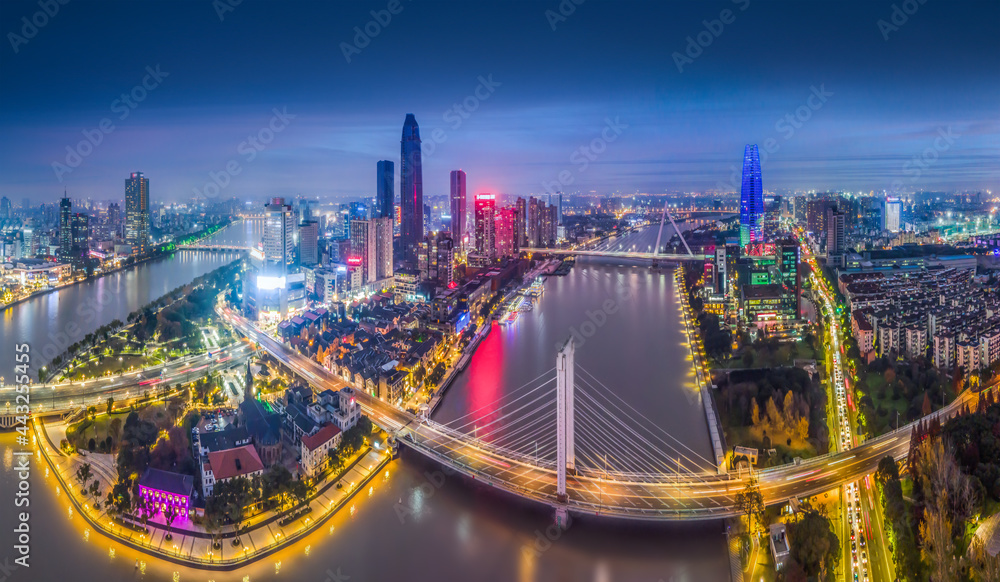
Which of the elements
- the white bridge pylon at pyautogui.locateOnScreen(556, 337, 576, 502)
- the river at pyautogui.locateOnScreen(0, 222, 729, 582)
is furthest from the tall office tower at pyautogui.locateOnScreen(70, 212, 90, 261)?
the white bridge pylon at pyautogui.locateOnScreen(556, 337, 576, 502)

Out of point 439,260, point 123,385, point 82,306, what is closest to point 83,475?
point 123,385

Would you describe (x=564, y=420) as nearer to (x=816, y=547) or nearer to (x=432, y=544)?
(x=432, y=544)

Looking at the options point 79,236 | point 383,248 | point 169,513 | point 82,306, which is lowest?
point 169,513

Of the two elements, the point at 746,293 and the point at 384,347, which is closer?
the point at 384,347

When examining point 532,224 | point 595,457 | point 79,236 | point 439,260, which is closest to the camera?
point 595,457

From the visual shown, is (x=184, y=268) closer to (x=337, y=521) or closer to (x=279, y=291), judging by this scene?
(x=279, y=291)

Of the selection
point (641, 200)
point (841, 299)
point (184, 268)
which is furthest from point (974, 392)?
point (641, 200)

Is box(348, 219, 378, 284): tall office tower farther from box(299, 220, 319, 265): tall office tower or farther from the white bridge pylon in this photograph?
the white bridge pylon
